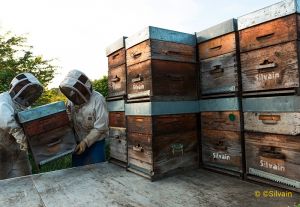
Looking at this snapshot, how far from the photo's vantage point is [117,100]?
339cm

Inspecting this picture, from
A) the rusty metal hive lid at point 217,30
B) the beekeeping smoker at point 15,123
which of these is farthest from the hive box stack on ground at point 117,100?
the beekeeping smoker at point 15,123

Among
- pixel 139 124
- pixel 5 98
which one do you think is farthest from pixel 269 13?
pixel 5 98

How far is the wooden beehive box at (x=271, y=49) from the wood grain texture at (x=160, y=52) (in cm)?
63

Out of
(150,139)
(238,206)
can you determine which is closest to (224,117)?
(150,139)

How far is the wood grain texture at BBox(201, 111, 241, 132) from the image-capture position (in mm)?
2594

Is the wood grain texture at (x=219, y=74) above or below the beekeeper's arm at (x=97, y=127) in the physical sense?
above

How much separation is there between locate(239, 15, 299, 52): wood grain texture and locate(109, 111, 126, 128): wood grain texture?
5.12 ft

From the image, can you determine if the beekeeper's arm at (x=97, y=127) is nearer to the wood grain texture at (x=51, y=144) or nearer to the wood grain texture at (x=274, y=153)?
the wood grain texture at (x=51, y=144)

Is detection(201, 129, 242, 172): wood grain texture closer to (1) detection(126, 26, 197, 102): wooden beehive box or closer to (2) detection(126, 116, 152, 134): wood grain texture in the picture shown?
(1) detection(126, 26, 197, 102): wooden beehive box

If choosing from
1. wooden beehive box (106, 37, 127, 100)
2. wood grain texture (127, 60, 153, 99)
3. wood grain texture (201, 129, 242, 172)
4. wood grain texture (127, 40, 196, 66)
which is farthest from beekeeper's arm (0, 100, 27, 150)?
wood grain texture (201, 129, 242, 172)

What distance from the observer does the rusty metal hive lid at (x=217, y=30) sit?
2600 mm

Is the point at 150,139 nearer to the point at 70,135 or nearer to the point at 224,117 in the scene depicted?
the point at 224,117

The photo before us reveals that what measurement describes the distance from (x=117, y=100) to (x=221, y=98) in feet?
4.33

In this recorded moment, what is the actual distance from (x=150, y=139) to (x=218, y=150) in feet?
2.42
